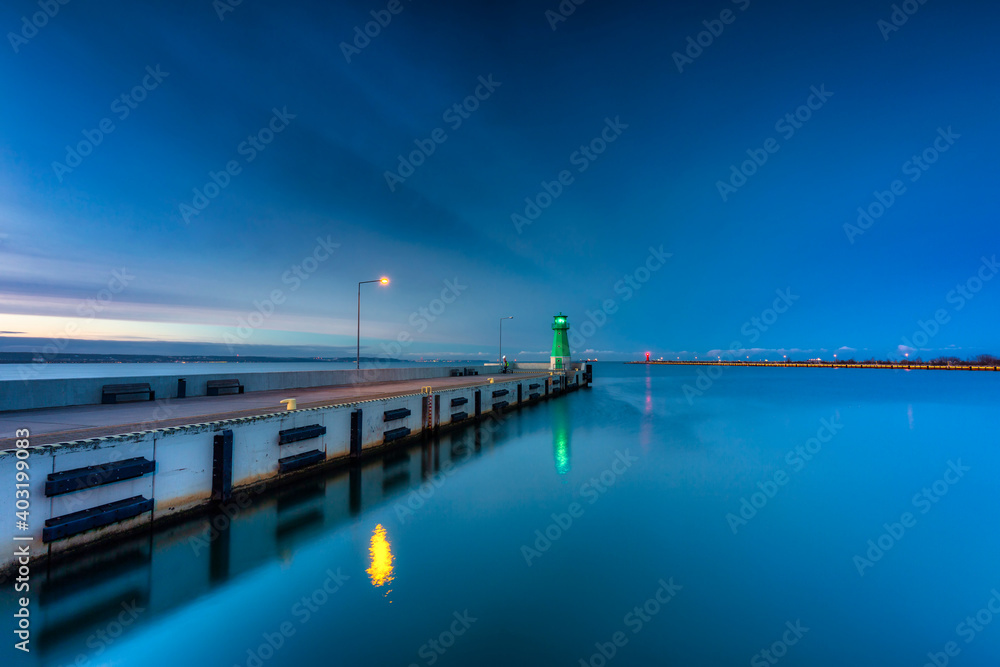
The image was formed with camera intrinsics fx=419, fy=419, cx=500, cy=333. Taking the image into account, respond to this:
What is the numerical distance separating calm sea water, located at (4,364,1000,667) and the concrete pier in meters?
0.54

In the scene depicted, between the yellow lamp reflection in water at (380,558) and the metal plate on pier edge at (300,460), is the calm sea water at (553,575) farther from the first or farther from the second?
the metal plate on pier edge at (300,460)

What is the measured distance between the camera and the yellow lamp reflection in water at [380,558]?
740 cm

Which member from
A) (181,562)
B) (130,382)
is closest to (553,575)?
(181,562)

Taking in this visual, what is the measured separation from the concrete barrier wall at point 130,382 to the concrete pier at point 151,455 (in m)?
0.34

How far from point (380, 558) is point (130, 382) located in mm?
11231

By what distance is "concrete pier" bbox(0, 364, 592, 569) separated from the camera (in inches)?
246

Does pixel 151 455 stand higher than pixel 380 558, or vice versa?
pixel 151 455

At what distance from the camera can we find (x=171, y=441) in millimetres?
8039

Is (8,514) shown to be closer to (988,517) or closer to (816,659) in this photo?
(816,659)

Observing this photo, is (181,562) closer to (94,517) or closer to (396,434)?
(94,517)

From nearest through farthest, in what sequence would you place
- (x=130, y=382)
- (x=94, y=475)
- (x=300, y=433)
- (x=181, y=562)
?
(x=94, y=475) < (x=181, y=562) < (x=300, y=433) < (x=130, y=382)

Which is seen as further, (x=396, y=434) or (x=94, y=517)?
(x=396, y=434)

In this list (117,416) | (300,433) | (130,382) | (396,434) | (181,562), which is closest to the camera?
(181,562)

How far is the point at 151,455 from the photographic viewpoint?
25.1 feet
